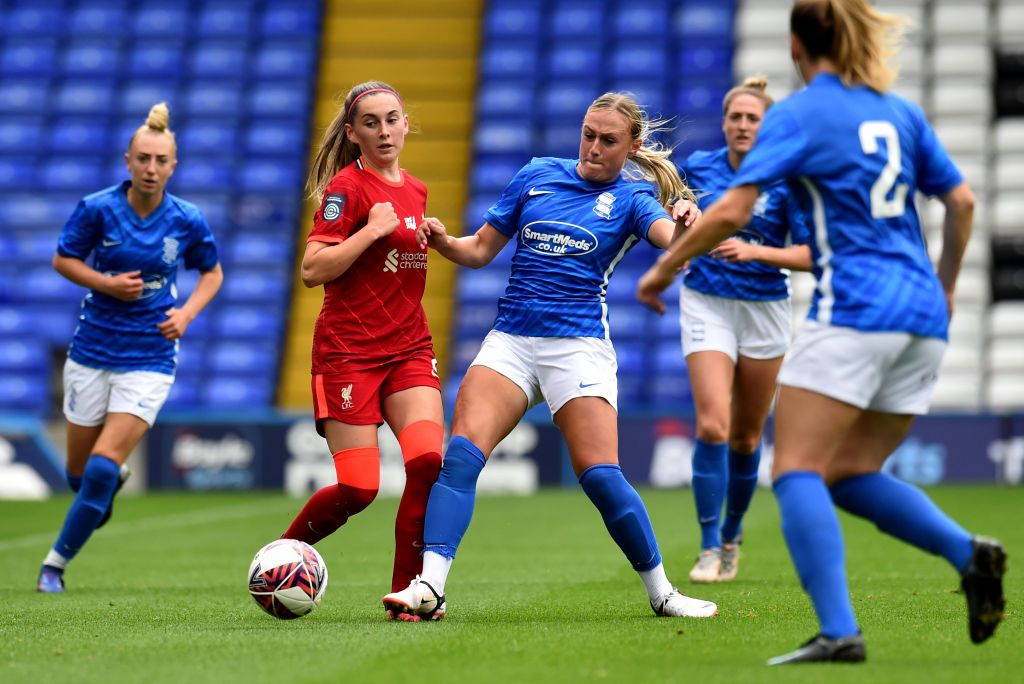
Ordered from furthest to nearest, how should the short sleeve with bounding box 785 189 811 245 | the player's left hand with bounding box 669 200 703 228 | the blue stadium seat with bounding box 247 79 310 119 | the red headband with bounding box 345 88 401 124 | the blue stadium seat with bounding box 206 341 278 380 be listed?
the blue stadium seat with bounding box 247 79 310 119 → the blue stadium seat with bounding box 206 341 278 380 → the short sleeve with bounding box 785 189 811 245 → the red headband with bounding box 345 88 401 124 → the player's left hand with bounding box 669 200 703 228

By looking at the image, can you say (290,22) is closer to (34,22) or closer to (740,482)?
(34,22)

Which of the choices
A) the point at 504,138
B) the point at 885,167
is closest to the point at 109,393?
the point at 885,167

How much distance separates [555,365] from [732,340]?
→ 1.85 metres

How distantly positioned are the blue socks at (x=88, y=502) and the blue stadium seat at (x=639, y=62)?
1402 centimetres

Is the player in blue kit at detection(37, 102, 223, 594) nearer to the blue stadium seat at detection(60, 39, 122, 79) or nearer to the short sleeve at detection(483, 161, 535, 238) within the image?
the short sleeve at detection(483, 161, 535, 238)

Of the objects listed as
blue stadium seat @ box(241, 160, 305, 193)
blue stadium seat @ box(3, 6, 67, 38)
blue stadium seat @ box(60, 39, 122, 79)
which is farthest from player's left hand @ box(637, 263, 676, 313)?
blue stadium seat @ box(3, 6, 67, 38)

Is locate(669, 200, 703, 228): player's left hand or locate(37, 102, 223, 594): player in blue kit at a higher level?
locate(669, 200, 703, 228): player's left hand

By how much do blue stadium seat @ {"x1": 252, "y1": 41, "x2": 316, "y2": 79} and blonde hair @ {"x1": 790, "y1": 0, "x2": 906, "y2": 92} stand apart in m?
17.3

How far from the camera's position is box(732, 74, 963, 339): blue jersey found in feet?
14.3

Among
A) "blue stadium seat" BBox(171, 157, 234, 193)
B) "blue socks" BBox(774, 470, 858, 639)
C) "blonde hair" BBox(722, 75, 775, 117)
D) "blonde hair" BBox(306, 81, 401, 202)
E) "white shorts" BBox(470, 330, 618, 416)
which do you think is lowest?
"blue socks" BBox(774, 470, 858, 639)

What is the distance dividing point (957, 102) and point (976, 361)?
3.97 metres

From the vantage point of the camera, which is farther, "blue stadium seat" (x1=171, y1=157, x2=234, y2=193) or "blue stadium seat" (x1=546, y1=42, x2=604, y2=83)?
"blue stadium seat" (x1=546, y1=42, x2=604, y2=83)

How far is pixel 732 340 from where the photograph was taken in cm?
740

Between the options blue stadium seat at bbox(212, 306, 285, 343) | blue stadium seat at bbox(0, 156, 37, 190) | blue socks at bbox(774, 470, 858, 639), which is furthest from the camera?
blue stadium seat at bbox(0, 156, 37, 190)
